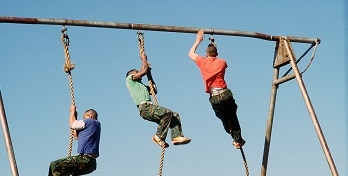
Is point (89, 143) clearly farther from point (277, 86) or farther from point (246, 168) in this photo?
point (277, 86)

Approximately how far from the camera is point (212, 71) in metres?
9.70

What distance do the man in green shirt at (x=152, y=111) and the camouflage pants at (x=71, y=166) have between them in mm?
1230

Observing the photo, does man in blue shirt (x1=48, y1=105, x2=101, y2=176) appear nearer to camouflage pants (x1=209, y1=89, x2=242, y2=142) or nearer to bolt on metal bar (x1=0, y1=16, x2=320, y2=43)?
bolt on metal bar (x1=0, y1=16, x2=320, y2=43)

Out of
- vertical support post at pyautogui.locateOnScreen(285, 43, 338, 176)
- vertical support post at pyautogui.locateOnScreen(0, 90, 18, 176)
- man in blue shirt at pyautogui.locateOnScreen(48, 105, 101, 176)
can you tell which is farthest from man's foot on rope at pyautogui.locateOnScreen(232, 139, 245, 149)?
vertical support post at pyautogui.locateOnScreen(0, 90, 18, 176)

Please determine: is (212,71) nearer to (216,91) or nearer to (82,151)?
(216,91)

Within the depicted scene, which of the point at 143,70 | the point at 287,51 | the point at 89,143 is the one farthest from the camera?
the point at 287,51

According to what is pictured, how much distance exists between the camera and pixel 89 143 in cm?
902

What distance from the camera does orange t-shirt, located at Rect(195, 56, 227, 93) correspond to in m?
9.70

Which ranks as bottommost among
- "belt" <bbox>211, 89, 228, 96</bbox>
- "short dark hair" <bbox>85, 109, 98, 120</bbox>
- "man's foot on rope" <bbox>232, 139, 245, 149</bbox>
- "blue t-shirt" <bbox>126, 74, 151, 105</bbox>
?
"man's foot on rope" <bbox>232, 139, 245, 149</bbox>

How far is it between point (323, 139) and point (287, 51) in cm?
189

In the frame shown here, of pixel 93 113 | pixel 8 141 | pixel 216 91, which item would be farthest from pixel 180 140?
pixel 8 141

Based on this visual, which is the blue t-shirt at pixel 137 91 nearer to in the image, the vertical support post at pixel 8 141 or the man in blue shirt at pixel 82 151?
the man in blue shirt at pixel 82 151

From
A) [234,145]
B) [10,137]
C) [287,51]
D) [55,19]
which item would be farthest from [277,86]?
[10,137]

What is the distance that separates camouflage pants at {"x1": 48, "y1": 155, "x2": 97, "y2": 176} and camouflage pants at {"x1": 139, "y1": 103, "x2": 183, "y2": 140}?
1.23 meters
